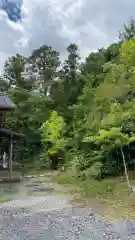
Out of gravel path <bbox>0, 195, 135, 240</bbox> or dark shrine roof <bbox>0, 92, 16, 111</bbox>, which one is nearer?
gravel path <bbox>0, 195, 135, 240</bbox>

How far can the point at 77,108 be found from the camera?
19.3 meters

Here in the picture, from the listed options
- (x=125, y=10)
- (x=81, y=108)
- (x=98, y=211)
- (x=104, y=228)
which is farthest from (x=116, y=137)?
(x=125, y=10)

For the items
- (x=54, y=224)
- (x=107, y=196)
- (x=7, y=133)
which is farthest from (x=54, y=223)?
(x=7, y=133)

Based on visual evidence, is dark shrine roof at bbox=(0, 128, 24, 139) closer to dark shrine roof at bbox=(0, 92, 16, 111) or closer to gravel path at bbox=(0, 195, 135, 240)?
dark shrine roof at bbox=(0, 92, 16, 111)

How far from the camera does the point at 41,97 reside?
955 inches

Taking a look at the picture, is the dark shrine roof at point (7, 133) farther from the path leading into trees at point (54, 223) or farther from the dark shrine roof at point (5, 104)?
the path leading into trees at point (54, 223)

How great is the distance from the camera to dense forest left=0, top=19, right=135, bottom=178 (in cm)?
1281

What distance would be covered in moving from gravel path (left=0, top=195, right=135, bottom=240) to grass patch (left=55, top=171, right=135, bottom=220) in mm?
554

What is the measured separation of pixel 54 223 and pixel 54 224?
8 centimetres

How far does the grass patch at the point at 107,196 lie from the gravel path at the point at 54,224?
554 millimetres

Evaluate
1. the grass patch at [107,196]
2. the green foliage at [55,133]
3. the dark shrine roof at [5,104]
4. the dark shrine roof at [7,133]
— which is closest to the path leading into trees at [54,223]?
the grass patch at [107,196]

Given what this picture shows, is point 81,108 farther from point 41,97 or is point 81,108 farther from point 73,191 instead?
point 73,191

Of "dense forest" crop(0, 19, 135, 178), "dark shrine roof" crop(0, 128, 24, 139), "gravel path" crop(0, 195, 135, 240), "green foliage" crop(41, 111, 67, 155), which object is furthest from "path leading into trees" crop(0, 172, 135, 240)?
"green foliage" crop(41, 111, 67, 155)

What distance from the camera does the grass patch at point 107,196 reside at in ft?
27.4
